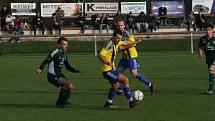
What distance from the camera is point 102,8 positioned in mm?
44938

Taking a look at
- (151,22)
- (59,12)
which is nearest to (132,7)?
(151,22)

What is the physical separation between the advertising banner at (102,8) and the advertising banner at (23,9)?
13.9 feet

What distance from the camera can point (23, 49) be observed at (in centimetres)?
3641

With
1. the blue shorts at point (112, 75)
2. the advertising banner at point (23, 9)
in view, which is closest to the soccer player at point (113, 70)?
the blue shorts at point (112, 75)

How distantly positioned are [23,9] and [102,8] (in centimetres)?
598

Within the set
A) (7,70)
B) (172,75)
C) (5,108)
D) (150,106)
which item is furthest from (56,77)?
(7,70)

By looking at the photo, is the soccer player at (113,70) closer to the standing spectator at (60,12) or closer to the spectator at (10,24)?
the spectator at (10,24)

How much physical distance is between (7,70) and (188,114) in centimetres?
1265

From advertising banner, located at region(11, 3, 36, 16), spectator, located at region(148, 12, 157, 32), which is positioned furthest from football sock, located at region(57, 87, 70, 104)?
advertising banner, located at region(11, 3, 36, 16)

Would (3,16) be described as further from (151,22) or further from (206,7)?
(206,7)

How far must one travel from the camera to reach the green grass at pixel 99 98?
1207 cm

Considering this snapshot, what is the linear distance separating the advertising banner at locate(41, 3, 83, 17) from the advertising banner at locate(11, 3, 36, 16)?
757 mm

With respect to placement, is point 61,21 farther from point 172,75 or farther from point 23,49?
point 172,75

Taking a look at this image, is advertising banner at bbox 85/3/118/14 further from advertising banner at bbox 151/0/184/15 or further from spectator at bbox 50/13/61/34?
spectator at bbox 50/13/61/34
